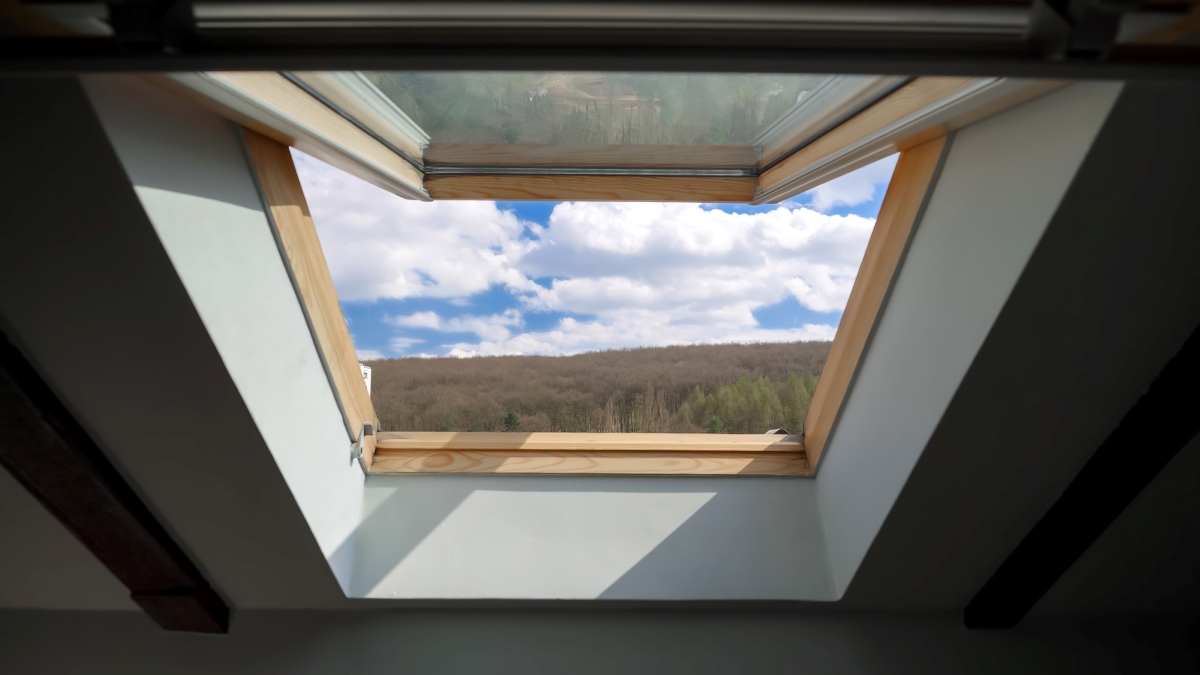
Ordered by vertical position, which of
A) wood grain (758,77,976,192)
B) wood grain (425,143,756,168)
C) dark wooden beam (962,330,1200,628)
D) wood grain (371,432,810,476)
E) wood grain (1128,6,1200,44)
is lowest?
dark wooden beam (962,330,1200,628)

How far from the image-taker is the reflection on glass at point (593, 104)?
4.13 ft

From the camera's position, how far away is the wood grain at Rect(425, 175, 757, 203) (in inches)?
66.3

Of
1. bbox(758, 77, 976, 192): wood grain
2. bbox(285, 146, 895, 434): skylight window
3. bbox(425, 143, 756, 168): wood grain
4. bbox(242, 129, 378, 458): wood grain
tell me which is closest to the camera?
bbox(758, 77, 976, 192): wood grain

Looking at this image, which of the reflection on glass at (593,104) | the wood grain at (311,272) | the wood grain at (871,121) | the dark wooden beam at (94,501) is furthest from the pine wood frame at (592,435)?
the dark wooden beam at (94,501)

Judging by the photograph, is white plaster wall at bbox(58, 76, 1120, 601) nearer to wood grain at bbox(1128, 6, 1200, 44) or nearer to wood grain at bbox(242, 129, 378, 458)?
wood grain at bbox(242, 129, 378, 458)

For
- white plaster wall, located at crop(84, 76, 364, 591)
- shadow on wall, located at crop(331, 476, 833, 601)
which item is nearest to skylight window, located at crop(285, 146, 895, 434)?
shadow on wall, located at crop(331, 476, 833, 601)

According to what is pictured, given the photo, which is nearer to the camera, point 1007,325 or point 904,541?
point 1007,325

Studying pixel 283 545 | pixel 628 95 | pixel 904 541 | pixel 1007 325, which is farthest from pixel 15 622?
pixel 1007 325

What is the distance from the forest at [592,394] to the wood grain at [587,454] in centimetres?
7

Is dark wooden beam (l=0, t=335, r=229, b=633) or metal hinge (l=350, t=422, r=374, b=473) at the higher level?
metal hinge (l=350, t=422, r=374, b=473)

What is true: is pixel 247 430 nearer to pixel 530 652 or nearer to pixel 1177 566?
pixel 530 652

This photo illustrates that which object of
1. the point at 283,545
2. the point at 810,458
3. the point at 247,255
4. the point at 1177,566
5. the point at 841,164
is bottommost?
the point at 1177,566

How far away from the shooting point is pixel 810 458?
2047 mm

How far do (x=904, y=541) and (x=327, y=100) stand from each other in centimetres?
175
